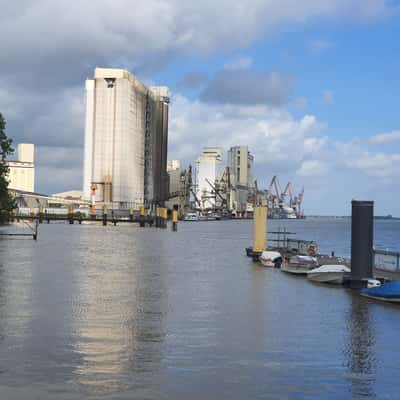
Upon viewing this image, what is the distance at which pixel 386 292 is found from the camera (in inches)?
1163

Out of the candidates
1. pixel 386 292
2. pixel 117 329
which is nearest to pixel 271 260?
pixel 386 292

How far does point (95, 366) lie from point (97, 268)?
1133 inches

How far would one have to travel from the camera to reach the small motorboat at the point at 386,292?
28.9m

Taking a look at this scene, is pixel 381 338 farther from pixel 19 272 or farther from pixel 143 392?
pixel 19 272

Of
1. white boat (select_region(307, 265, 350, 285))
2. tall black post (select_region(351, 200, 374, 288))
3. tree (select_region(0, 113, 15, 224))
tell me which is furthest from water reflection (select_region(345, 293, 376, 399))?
tree (select_region(0, 113, 15, 224))

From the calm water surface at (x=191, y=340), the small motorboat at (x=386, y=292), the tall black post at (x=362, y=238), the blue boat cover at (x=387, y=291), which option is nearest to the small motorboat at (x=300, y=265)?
the calm water surface at (x=191, y=340)

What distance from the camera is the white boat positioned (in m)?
36.9

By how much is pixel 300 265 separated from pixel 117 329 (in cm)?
2422

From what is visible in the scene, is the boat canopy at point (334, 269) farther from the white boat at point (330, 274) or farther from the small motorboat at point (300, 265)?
the small motorboat at point (300, 265)

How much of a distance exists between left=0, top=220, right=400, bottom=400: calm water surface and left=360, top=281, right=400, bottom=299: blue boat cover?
68 centimetres

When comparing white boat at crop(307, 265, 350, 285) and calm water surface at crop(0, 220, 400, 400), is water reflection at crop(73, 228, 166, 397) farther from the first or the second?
white boat at crop(307, 265, 350, 285)

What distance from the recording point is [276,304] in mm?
28734

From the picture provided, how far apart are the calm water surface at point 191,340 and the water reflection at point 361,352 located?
0.04 meters

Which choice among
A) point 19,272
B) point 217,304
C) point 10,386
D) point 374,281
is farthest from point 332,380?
point 19,272
